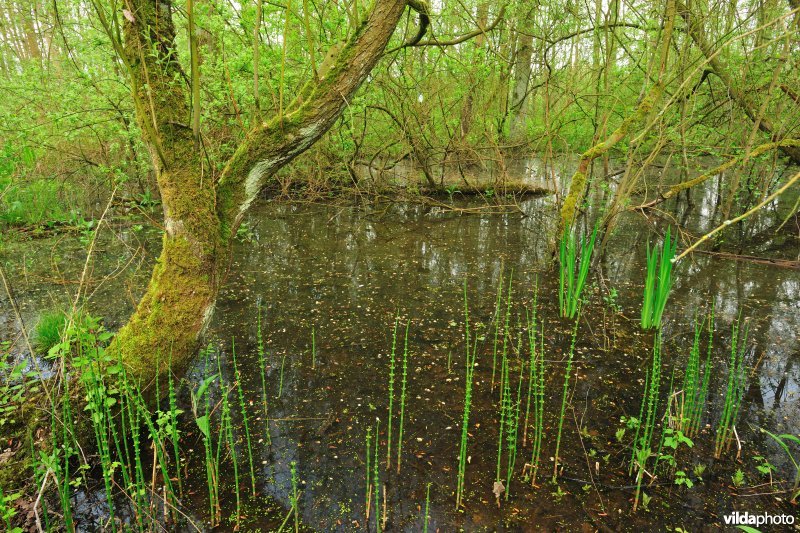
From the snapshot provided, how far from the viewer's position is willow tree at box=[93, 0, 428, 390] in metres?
2.57

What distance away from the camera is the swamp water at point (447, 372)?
2.23 m

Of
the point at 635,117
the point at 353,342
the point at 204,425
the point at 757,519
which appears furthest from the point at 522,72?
the point at 204,425

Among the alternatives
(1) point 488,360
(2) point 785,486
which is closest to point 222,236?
(1) point 488,360

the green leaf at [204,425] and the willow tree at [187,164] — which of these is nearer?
the green leaf at [204,425]

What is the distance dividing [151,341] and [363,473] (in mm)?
1434

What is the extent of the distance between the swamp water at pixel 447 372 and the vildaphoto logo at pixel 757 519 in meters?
0.05

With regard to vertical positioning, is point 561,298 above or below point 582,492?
above

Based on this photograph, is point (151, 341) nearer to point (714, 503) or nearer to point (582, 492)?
point (582, 492)

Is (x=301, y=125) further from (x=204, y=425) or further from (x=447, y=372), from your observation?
(x=447, y=372)

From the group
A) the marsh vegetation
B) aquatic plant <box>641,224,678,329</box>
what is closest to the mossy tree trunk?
the marsh vegetation

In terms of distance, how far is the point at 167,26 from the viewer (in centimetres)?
260

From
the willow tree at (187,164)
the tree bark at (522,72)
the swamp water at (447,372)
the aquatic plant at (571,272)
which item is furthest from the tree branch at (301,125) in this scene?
the tree bark at (522,72)

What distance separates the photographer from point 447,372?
132 inches

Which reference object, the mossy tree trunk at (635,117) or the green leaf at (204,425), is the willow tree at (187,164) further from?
the mossy tree trunk at (635,117)
